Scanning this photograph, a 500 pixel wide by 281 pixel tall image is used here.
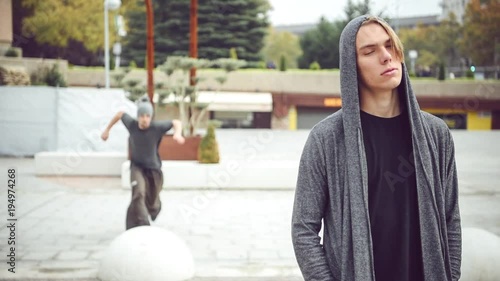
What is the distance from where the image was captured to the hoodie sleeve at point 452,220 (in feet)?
7.64

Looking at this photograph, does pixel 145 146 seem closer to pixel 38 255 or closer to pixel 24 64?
pixel 38 255

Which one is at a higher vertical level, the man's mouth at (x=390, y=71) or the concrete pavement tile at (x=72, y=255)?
the man's mouth at (x=390, y=71)

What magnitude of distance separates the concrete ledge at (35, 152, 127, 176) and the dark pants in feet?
22.7

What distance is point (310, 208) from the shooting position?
7.49 ft

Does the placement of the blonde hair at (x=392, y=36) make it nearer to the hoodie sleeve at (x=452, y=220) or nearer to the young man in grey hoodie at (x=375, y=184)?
the young man in grey hoodie at (x=375, y=184)

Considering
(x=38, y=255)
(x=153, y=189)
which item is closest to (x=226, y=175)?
(x=153, y=189)

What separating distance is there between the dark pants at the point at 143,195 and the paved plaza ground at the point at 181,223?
56 centimetres

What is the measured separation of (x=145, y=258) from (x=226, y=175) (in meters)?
7.58

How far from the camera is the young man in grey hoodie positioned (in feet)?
7.22

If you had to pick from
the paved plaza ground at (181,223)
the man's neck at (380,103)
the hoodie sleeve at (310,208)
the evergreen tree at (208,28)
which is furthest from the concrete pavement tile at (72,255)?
the evergreen tree at (208,28)

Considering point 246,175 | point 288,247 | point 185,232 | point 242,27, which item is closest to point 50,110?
point 246,175

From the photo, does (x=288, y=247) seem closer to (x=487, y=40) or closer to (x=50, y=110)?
(x=50, y=110)

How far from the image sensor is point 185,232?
8672mm

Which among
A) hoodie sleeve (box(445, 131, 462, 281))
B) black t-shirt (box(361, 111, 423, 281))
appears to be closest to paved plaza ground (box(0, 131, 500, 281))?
hoodie sleeve (box(445, 131, 462, 281))
